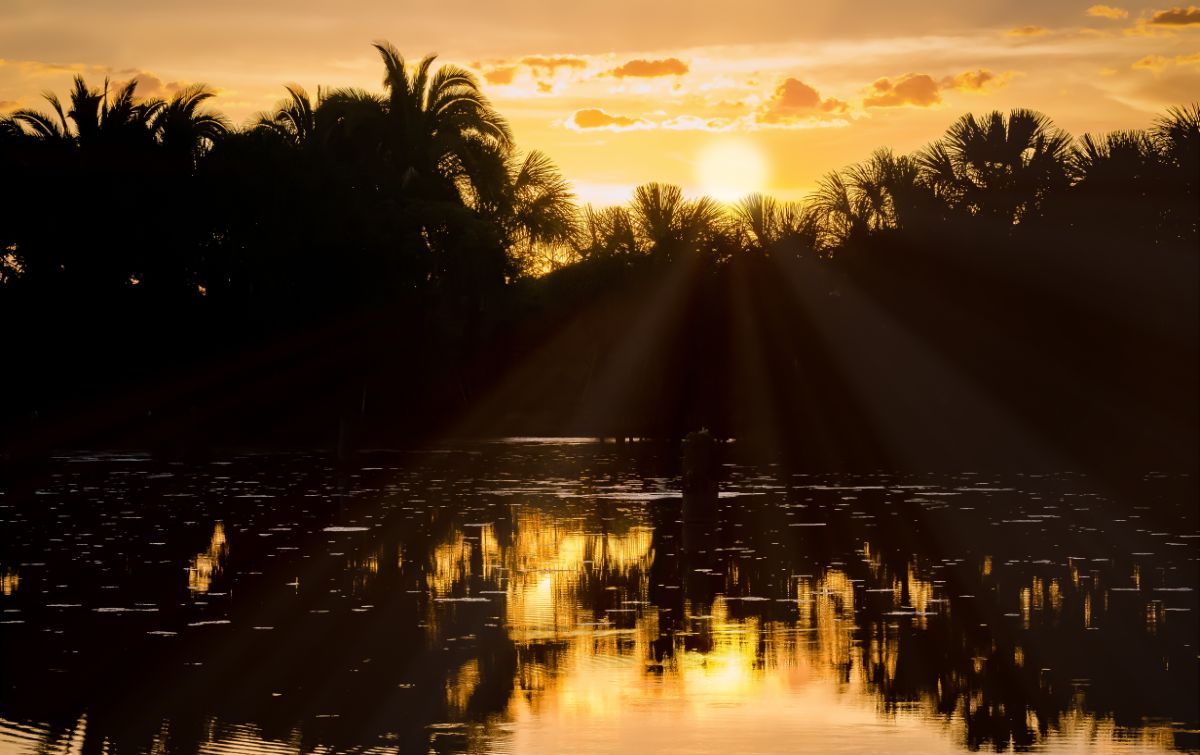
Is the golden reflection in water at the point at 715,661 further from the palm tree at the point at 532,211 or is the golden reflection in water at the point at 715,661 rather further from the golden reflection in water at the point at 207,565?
the palm tree at the point at 532,211

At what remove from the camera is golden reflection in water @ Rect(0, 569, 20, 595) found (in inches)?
606

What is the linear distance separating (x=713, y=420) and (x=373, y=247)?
12455 mm

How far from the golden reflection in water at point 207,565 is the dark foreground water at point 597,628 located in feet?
0.16

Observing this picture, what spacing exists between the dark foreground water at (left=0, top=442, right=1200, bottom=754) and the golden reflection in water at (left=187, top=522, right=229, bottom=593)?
5 cm

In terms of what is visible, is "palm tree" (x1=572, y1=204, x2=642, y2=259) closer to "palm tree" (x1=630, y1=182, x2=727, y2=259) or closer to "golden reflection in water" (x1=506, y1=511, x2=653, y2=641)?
"palm tree" (x1=630, y1=182, x2=727, y2=259)

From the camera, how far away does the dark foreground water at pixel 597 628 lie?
358 inches

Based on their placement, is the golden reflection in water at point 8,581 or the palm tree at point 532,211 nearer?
the golden reflection in water at point 8,581

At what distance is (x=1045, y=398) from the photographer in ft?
151

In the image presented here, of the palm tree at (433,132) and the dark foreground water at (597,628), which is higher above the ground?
the palm tree at (433,132)

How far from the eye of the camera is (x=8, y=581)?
16125mm

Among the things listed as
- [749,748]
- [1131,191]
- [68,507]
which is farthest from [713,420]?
[749,748]

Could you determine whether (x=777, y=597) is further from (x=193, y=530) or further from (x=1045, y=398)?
(x=1045, y=398)

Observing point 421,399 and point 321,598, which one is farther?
point 421,399

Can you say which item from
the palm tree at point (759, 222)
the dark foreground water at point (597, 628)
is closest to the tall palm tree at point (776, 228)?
the palm tree at point (759, 222)
